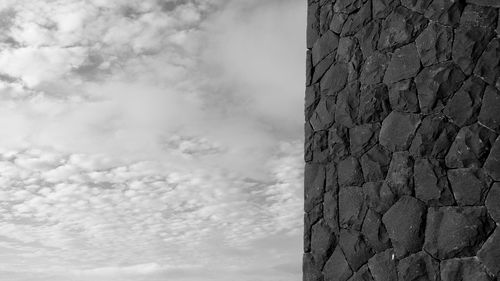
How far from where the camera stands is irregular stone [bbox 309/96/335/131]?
21.2 ft

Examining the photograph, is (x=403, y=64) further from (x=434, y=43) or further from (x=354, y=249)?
(x=354, y=249)

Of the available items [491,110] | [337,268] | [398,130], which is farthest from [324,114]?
[491,110]

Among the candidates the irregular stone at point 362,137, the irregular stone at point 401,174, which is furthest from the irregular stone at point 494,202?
the irregular stone at point 362,137

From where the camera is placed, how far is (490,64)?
16.0 feet

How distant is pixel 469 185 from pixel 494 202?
9.9 inches

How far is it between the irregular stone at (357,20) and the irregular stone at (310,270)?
2549 mm

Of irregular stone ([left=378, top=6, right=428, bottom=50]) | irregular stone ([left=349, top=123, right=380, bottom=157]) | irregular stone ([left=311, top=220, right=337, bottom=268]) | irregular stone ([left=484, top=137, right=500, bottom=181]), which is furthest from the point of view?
irregular stone ([left=311, top=220, right=337, bottom=268])

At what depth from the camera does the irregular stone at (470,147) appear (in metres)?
4.79

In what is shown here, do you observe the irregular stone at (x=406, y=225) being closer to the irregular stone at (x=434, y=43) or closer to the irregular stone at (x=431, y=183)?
the irregular stone at (x=431, y=183)

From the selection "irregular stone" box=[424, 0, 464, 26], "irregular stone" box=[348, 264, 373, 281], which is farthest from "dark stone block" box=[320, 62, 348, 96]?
"irregular stone" box=[348, 264, 373, 281]

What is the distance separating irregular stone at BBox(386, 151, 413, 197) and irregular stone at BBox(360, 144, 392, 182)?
3.0 inches

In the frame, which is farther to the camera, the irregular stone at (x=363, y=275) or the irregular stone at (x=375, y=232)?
the irregular stone at (x=363, y=275)

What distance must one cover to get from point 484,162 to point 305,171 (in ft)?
7.68

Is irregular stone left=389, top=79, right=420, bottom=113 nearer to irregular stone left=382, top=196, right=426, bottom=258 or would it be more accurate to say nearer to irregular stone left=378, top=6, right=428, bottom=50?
irregular stone left=378, top=6, right=428, bottom=50
